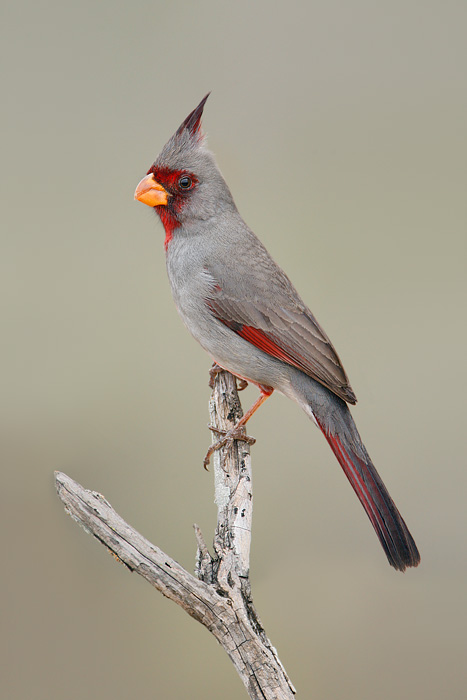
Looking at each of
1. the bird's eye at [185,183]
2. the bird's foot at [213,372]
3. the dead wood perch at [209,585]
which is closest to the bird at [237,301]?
the bird's eye at [185,183]

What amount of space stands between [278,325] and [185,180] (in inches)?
27.2

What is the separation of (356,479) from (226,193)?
49.1 inches

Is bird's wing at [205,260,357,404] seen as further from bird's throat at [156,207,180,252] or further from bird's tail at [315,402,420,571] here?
bird's throat at [156,207,180,252]

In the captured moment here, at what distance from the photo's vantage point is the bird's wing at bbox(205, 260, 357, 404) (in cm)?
257

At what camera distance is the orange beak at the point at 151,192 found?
9.06 feet

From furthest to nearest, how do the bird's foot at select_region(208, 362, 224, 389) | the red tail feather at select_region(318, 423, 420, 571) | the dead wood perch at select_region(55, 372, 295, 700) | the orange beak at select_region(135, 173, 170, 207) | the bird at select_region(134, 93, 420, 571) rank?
1. the bird's foot at select_region(208, 362, 224, 389)
2. the orange beak at select_region(135, 173, 170, 207)
3. the bird at select_region(134, 93, 420, 571)
4. the red tail feather at select_region(318, 423, 420, 571)
5. the dead wood perch at select_region(55, 372, 295, 700)

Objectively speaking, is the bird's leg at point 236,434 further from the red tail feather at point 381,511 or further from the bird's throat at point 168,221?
the bird's throat at point 168,221

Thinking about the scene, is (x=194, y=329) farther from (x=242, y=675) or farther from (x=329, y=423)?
(x=242, y=675)

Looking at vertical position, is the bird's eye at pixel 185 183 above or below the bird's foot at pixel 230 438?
above

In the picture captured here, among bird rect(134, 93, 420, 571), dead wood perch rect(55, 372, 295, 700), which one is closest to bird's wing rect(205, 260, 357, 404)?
bird rect(134, 93, 420, 571)

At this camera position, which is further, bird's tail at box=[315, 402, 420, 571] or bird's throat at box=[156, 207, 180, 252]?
bird's throat at box=[156, 207, 180, 252]

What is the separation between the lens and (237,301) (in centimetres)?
267

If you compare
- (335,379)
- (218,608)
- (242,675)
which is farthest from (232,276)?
(242,675)

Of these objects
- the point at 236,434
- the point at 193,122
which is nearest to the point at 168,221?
the point at 193,122
